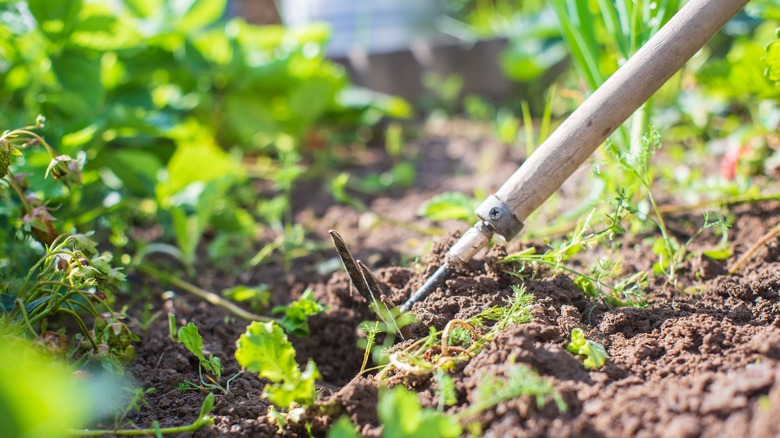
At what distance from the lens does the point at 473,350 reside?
44.4 inches

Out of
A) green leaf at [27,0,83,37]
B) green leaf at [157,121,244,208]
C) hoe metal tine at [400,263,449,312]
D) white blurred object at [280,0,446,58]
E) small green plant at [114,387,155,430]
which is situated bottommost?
small green plant at [114,387,155,430]

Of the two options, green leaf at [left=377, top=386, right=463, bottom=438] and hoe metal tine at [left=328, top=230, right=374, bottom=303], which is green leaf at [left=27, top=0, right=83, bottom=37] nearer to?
hoe metal tine at [left=328, top=230, right=374, bottom=303]

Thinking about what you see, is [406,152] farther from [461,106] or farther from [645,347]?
[645,347]

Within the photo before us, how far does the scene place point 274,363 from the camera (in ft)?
3.44

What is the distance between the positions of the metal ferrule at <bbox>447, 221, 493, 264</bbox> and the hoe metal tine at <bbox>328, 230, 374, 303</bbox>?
0.63ft

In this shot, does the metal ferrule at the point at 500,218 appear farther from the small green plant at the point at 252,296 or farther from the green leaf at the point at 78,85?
the green leaf at the point at 78,85

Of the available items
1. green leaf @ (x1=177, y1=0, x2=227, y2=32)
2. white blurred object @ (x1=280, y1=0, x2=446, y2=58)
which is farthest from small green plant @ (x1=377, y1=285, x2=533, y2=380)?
white blurred object @ (x1=280, y1=0, x2=446, y2=58)

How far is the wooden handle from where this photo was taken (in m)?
1.20

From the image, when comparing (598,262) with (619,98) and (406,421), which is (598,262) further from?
(406,421)

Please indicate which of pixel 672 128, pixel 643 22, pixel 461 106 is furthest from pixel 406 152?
pixel 643 22

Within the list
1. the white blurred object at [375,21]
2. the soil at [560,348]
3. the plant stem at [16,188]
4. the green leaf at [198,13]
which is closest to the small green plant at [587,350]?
the soil at [560,348]

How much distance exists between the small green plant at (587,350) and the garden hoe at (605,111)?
0.78ft

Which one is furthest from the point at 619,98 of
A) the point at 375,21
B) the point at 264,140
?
the point at 375,21

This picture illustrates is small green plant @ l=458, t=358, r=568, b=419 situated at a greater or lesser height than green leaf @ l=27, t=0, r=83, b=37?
lesser
